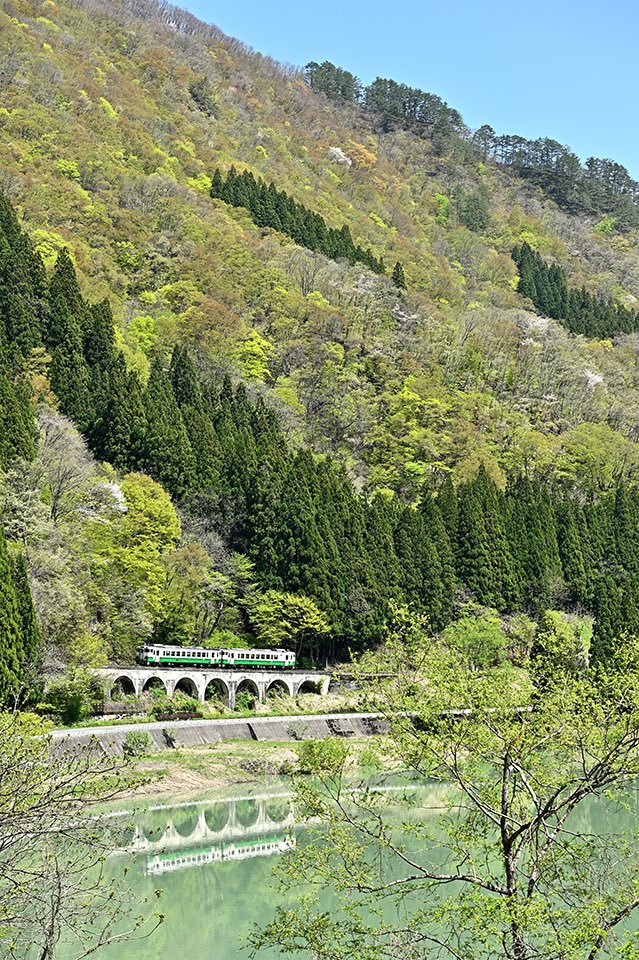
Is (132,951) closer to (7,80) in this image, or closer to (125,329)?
(125,329)

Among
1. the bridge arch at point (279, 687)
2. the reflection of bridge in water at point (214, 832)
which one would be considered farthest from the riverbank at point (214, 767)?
the bridge arch at point (279, 687)

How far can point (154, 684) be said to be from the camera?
5081 centimetres

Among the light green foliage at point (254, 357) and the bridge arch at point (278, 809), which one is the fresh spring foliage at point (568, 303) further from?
the bridge arch at point (278, 809)

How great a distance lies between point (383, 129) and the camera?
17662 cm

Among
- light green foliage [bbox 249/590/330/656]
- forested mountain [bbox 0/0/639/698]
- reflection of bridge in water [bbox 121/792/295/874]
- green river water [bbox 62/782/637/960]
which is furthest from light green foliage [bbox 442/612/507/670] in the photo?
reflection of bridge in water [bbox 121/792/295/874]

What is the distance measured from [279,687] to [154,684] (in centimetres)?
910

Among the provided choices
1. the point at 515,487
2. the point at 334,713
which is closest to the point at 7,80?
the point at 515,487

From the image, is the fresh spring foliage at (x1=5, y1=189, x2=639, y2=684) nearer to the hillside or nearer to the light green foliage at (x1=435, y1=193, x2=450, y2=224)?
the hillside

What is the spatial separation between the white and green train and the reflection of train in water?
20.5m

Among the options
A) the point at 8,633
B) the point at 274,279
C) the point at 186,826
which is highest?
the point at 274,279

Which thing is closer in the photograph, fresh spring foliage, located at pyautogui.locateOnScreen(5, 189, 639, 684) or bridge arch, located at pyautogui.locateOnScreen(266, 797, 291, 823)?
bridge arch, located at pyautogui.locateOnScreen(266, 797, 291, 823)

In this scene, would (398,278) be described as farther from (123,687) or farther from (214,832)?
(214,832)

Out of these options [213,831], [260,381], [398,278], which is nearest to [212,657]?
[213,831]

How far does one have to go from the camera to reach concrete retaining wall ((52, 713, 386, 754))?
3875 cm
